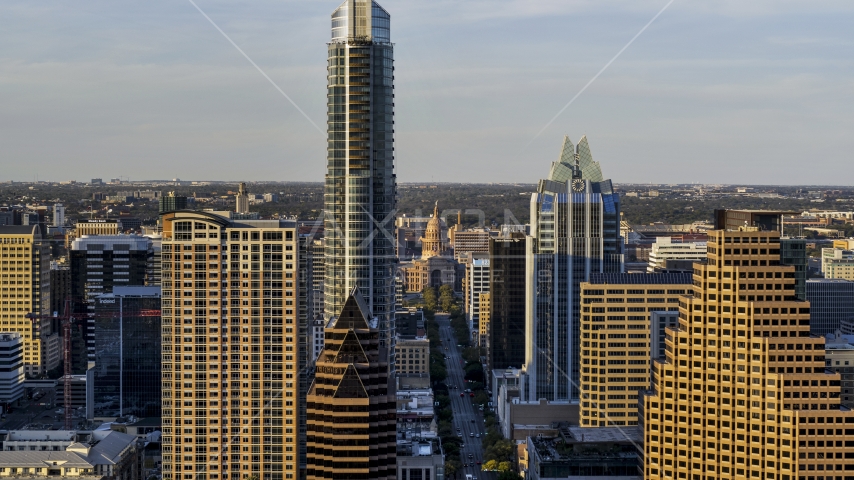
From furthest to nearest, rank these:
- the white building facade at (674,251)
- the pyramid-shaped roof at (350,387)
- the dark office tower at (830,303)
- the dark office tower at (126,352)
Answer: the white building facade at (674,251), the dark office tower at (830,303), the dark office tower at (126,352), the pyramid-shaped roof at (350,387)

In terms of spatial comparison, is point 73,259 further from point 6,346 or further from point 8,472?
point 8,472

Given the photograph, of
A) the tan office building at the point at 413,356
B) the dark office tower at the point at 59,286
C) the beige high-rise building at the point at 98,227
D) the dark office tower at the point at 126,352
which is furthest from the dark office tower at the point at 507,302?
the beige high-rise building at the point at 98,227

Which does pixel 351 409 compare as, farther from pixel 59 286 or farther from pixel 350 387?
pixel 59 286

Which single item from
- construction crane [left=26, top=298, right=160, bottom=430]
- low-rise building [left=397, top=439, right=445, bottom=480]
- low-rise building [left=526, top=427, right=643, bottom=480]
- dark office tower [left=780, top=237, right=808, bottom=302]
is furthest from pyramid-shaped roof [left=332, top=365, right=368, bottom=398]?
construction crane [left=26, top=298, right=160, bottom=430]

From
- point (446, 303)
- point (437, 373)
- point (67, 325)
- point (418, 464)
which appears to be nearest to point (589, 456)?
point (418, 464)

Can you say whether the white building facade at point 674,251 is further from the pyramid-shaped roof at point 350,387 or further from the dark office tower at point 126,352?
the pyramid-shaped roof at point 350,387

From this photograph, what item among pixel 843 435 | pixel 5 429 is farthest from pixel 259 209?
pixel 843 435

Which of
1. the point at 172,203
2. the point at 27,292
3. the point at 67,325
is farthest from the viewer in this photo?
the point at 27,292
